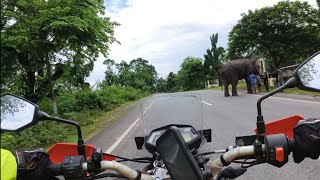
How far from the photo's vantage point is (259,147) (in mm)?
2340

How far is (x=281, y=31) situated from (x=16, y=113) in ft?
132

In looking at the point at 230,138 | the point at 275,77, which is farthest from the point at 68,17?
the point at 275,77

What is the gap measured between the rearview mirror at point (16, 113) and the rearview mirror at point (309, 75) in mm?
1407

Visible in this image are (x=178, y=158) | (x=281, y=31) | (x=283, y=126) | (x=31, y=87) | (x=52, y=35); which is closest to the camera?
(x=178, y=158)

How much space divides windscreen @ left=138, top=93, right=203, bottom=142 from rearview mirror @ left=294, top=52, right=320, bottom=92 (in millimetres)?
1367

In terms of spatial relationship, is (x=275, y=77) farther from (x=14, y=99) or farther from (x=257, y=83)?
(x=14, y=99)

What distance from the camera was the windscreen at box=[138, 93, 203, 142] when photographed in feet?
12.1

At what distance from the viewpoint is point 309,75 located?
2.42 meters

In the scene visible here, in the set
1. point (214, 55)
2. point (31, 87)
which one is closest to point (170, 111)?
point (31, 87)

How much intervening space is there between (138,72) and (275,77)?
37.3m

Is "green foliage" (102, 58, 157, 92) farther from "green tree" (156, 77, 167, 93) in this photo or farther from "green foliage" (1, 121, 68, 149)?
"green foliage" (1, 121, 68, 149)

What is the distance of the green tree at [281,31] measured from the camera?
39.1 m

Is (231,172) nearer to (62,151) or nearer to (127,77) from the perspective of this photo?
(62,151)

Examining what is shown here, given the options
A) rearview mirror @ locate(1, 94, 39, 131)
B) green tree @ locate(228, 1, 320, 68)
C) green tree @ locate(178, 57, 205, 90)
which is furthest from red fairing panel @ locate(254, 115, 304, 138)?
green tree @ locate(178, 57, 205, 90)
